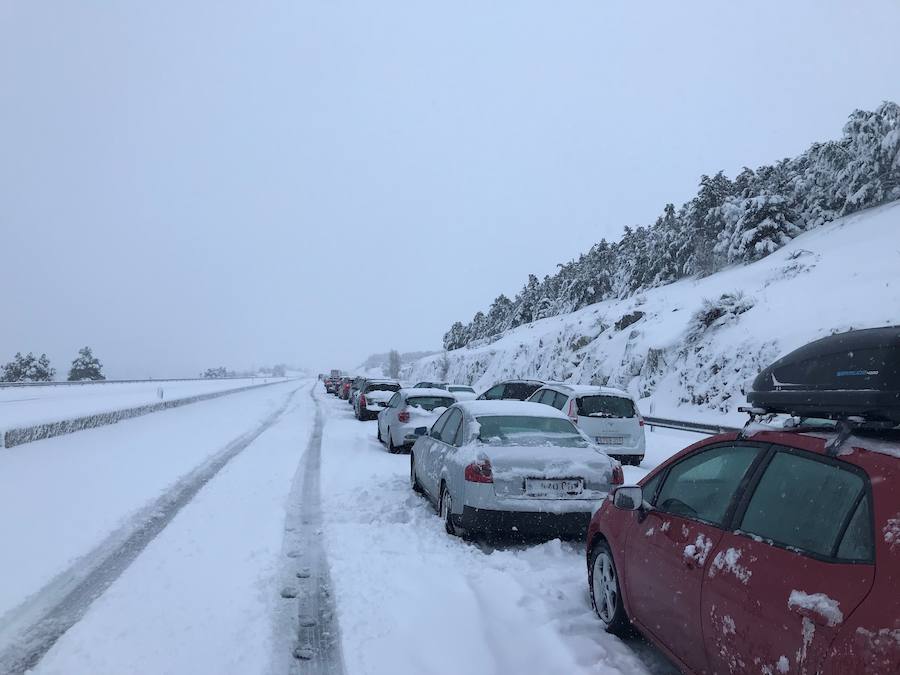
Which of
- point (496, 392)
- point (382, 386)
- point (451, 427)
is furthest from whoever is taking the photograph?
point (382, 386)

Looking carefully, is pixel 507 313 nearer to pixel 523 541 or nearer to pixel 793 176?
pixel 793 176

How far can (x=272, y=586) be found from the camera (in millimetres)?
5258

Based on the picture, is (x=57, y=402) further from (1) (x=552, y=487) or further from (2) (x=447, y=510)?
(1) (x=552, y=487)

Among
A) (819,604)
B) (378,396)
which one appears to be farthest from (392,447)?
(819,604)

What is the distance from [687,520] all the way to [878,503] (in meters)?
1.33

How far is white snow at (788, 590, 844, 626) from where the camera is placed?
2.30 metres

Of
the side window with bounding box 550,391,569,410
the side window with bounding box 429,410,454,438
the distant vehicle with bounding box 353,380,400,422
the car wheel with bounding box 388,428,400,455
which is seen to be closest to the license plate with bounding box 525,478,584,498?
the side window with bounding box 429,410,454,438

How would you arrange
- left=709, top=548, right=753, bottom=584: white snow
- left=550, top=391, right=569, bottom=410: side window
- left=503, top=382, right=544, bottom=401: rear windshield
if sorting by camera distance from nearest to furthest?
left=709, top=548, right=753, bottom=584: white snow, left=550, top=391, right=569, bottom=410: side window, left=503, top=382, right=544, bottom=401: rear windshield

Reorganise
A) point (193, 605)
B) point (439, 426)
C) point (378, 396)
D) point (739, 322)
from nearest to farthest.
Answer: point (193, 605) → point (439, 426) → point (378, 396) → point (739, 322)

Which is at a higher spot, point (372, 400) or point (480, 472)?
point (372, 400)

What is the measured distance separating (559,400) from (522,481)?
706cm

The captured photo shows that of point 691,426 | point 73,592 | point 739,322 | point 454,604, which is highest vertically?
point 739,322

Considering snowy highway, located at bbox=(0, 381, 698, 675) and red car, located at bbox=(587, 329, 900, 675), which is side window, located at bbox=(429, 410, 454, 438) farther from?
red car, located at bbox=(587, 329, 900, 675)

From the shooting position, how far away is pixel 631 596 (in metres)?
4.04
